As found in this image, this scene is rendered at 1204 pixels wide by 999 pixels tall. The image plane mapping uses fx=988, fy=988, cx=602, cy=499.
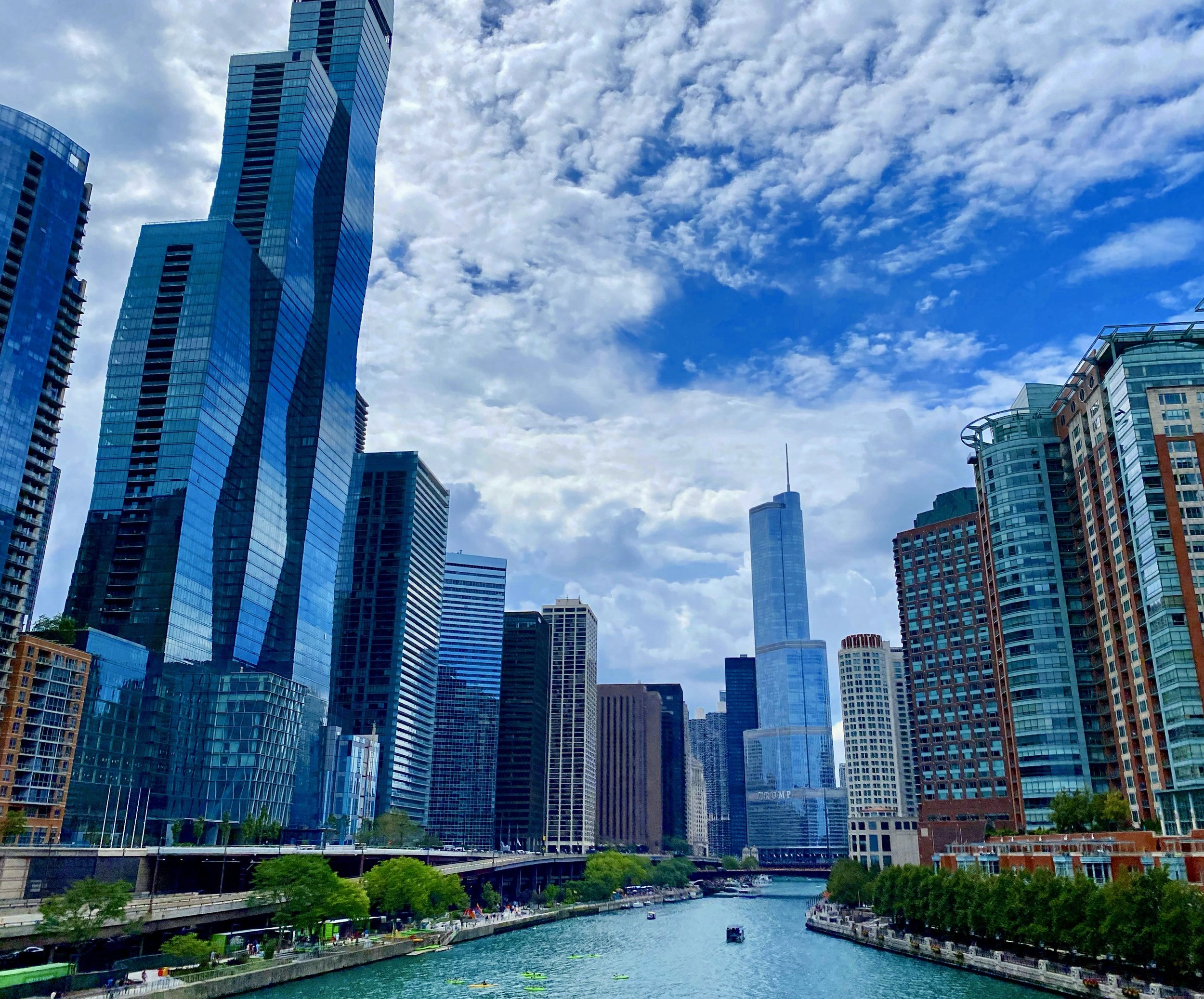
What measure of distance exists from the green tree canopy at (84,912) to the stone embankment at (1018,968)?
90310mm

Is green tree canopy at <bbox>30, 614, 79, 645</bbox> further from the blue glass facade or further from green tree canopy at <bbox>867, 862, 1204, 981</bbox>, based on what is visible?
green tree canopy at <bbox>867, 862, 1204, 981</bbox>

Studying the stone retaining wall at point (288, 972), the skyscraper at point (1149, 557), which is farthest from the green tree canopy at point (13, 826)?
Result: the skyscraper at point (1149, 557)

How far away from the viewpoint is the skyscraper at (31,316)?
6398 inches

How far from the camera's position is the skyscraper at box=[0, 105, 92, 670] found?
162m

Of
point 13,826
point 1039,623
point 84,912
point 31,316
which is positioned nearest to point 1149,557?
point 1039,623

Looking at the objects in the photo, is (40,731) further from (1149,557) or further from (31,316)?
(1149,557)

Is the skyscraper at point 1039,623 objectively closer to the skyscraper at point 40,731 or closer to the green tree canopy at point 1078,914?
the green tree canopy at point 1078,914

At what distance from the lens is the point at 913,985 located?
108688 mm

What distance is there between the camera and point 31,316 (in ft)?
550

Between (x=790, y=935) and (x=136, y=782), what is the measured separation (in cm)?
12411

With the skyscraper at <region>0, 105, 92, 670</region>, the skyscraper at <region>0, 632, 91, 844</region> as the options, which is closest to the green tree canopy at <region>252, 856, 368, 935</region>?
the skyscraper at <region>0, 632, 91, 844</region>

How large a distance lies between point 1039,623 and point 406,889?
115884 millimetres

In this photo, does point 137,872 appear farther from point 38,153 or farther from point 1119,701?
point 1119,701

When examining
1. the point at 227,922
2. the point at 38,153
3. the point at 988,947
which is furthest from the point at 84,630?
the point at 988,947
